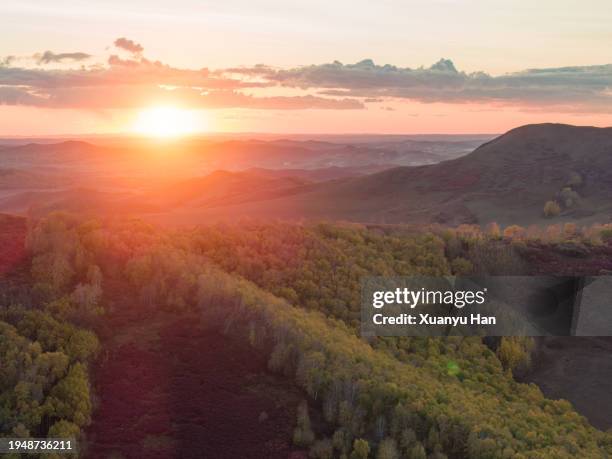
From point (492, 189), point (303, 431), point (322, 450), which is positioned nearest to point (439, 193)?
point (492, 189)

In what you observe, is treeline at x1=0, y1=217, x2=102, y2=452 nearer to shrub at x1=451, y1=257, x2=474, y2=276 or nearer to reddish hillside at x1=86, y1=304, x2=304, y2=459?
reddish hillside at x1=86, y1=304, x2=304, y2=459

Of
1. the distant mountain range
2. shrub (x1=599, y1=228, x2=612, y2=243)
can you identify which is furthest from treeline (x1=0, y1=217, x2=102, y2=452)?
the distant mountain range

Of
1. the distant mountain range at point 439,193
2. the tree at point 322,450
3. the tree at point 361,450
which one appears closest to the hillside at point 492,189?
the distant mountain range at point 439,193

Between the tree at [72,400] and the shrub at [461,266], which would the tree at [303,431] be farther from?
the shrub at [461,266]

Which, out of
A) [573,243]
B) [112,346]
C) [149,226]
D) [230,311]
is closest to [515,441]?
[230,311]

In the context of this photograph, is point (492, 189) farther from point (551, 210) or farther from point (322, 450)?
point (322, 450)

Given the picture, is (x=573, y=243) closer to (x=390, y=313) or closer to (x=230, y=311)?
(x=390, y=313)
